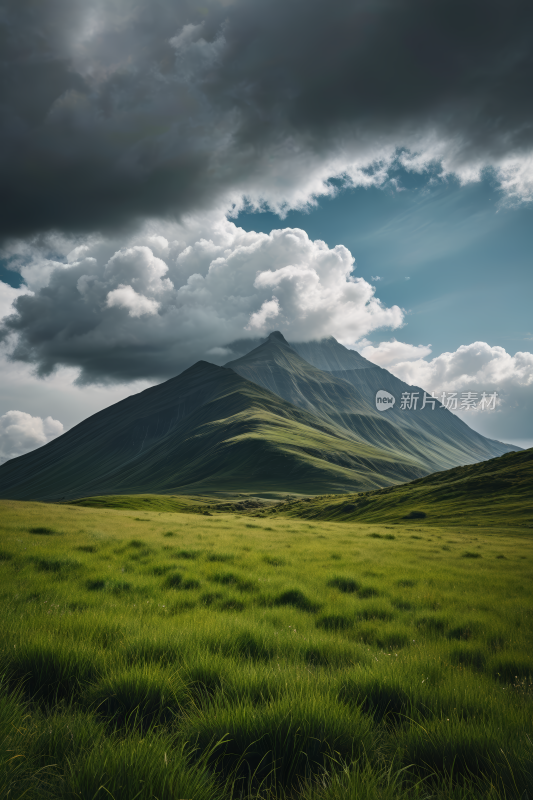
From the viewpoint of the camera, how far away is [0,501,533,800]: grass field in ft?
8.34

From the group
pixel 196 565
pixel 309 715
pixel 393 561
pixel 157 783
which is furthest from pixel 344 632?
pixel 393 561

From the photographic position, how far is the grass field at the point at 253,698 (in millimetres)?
2543

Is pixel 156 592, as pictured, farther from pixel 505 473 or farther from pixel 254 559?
pixel 505 473

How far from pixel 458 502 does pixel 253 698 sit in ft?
306

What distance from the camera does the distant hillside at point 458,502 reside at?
224 feet

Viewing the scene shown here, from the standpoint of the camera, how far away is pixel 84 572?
392 inches

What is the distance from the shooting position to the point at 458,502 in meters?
84.1

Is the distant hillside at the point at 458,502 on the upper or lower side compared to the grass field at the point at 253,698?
lower

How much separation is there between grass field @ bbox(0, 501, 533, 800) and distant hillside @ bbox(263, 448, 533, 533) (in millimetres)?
63514

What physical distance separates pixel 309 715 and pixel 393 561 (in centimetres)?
1501

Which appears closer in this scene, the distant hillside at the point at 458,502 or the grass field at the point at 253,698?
the grass field at the point at 253,698

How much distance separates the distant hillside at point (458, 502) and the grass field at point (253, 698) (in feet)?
208

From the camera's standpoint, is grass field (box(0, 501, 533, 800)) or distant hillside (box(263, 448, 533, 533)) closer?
grass field (box(0, 501, 533, 800))

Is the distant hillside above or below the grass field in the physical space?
below
